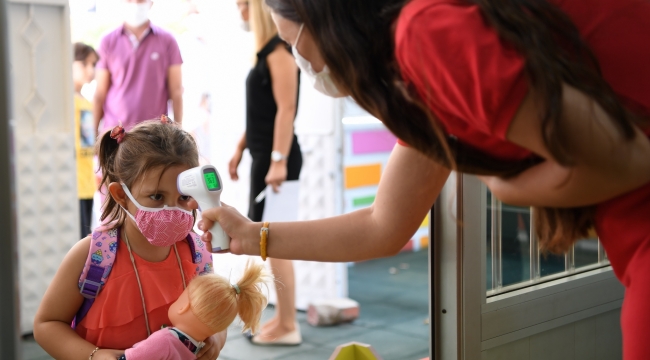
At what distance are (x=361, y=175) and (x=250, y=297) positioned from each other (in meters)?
4.38

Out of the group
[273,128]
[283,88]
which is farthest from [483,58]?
[273,128]

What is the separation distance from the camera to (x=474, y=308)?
Result: 224cm

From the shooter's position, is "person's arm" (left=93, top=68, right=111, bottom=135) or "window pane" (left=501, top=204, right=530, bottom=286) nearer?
"window pane" (left=501, top=204, right=530, bottom=286)

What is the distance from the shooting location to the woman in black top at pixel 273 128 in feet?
11.3

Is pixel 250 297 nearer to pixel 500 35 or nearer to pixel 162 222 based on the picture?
pixel 162 222

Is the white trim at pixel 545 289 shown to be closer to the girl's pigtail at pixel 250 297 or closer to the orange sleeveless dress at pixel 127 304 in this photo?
the girl's pigtail at pixel 250 297

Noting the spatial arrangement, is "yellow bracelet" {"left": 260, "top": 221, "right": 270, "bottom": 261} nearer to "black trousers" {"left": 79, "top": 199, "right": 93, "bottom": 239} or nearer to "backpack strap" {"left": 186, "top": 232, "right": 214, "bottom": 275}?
"backpack strap" {"left": 186, "top": 232, "right": 214, "bottom": 275}

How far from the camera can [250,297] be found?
5.88 feet

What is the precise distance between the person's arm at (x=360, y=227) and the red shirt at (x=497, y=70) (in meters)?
0.37

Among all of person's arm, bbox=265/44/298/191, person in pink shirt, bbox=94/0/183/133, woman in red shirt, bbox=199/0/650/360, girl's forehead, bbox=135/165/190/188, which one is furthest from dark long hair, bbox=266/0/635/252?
person in pink shirt, bbox=94/0/183/133

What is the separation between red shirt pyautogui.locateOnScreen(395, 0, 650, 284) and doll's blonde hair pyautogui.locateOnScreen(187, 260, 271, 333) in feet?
2.70

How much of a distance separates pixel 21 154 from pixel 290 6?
3.06 metres

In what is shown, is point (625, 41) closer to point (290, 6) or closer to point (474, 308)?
point (290, 6)

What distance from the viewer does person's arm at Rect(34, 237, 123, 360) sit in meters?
1.70
